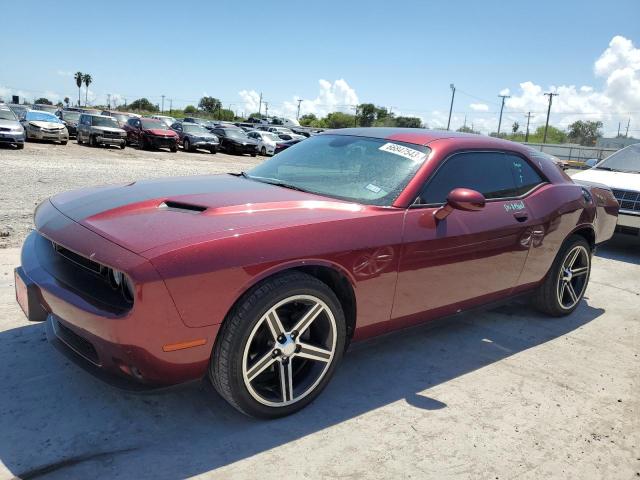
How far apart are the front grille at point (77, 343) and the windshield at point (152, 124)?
22603 millimetres

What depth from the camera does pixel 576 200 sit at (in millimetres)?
4520

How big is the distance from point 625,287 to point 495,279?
3.13 metres

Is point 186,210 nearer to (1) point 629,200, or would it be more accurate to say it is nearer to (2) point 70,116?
(1) point 629,200

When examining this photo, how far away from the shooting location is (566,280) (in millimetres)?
4625

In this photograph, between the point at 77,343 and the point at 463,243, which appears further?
the point at 463,243

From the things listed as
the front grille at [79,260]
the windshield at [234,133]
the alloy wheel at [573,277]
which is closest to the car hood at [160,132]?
the windshield at [234,133]

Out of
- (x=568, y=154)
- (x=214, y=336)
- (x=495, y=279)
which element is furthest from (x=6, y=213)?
(x=568, y=154)

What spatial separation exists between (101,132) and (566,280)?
2052 centimetres

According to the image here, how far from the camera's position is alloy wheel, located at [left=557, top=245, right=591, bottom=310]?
4.58 m

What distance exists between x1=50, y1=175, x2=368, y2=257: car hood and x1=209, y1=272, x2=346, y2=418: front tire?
33 centimetres

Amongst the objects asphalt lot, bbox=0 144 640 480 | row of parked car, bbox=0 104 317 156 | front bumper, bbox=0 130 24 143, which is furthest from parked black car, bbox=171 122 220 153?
asphalt lot, bbox=0 144 640 480

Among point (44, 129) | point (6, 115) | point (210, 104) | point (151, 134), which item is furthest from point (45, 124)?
point (210, 104)

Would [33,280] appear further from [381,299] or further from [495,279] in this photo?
[495,279]

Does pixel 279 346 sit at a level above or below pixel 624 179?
below
